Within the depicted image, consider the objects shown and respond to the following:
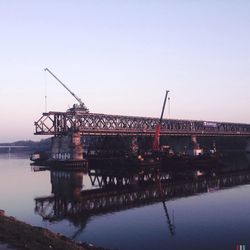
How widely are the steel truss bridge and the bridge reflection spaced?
38.7 m

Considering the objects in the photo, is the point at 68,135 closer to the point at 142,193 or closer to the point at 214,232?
the point at 142,193

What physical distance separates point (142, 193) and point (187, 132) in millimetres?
101511

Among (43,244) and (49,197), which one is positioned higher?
(43,244)

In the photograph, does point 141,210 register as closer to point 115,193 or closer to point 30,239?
point 115,193

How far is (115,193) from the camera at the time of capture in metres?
64.2

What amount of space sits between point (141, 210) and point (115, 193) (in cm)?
1637

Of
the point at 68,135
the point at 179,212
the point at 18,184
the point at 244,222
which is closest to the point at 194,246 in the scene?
the point at 244,222

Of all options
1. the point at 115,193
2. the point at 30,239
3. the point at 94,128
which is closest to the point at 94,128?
the point at 94,128

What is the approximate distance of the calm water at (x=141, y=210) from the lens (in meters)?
34.5

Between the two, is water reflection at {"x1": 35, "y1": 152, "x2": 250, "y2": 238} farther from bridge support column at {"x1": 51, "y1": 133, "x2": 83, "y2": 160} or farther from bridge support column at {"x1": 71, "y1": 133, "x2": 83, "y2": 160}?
bridge support column at {"x1": 51, "y1": 133, "x2": 83, "y2": 160}

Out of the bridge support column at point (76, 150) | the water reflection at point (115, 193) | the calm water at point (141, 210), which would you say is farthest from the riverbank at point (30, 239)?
the bridge support column at point (76, 150)

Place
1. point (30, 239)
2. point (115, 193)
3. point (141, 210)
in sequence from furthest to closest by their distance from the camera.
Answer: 1. point (115, 193)
2. point (141, 210)
3. point (30, 239)

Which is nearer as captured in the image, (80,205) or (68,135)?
(80,205)

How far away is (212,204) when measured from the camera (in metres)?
51.2
